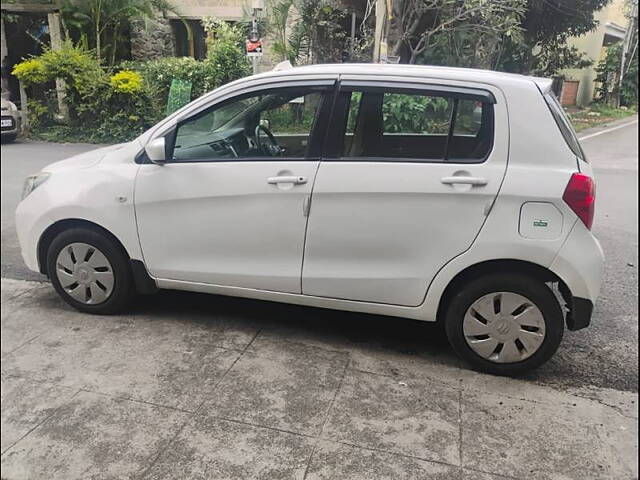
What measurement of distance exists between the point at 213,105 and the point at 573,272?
223 cm

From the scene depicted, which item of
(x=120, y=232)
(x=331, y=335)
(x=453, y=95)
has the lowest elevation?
(x=331, y=335)

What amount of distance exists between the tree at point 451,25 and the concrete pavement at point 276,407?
1.95 metres

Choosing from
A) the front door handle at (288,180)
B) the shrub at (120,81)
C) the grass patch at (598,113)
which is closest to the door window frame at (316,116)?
the front door handle at (288,180)

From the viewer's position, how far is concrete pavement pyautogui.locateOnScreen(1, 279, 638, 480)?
2219mm

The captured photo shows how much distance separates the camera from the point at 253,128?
3.20 meters

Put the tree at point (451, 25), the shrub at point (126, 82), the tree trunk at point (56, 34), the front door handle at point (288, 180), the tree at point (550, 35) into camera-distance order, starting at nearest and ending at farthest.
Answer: the front door handle at point (288, 180) → the tree at point (550, 35) → the tree trunk at point (56, 34) → the tree at point (451, 25) → the shrub at point (126, 82)

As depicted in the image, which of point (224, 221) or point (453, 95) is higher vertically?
point (453, 95)

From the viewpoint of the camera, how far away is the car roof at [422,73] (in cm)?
282

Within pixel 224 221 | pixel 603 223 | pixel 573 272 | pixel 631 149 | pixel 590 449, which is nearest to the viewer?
pixel 590 449

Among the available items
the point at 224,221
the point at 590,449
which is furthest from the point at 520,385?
the point at 224,221

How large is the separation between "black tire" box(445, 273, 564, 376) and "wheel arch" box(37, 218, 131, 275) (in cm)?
208

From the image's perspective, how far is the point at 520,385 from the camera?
2883mm

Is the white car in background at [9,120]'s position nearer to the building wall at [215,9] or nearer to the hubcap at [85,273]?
the hubcap at [85,273]

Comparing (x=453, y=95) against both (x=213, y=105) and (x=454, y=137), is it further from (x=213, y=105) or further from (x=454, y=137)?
(x=213, y=105)
